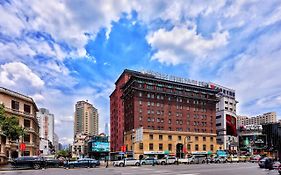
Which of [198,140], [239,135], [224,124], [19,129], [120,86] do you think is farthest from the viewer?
[239,135]

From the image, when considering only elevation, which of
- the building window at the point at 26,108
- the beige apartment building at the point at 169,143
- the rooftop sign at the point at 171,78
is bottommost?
the beige apartment building at the point at 169,143

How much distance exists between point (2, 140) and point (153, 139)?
54774mm

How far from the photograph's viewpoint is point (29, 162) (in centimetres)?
4425

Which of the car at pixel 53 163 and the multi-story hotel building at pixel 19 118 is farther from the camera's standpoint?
the multi-story hotel building at pixel 19 118

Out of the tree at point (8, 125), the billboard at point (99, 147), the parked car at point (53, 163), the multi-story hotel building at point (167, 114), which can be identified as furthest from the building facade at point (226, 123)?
the tree at point (8, 125)

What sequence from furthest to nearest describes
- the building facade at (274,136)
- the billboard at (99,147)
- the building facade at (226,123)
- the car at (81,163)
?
the building facade at (226,123)
the billboard at (99,147)
the car at (81,163)
the building facade at (274,136)

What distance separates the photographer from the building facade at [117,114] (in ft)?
407

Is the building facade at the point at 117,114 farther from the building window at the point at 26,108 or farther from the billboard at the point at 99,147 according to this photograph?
the building window at the point at 26,108

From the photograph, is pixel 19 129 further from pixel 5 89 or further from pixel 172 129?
pixel 172 129

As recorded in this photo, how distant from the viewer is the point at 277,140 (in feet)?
75.5

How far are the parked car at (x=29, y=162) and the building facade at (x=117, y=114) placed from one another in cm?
7611

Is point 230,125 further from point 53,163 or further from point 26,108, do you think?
point 53,163

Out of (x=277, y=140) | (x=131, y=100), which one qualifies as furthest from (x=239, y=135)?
(x=277, y=140)

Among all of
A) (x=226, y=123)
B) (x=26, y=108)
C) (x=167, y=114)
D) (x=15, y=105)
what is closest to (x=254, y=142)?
(x=226, y=123)
